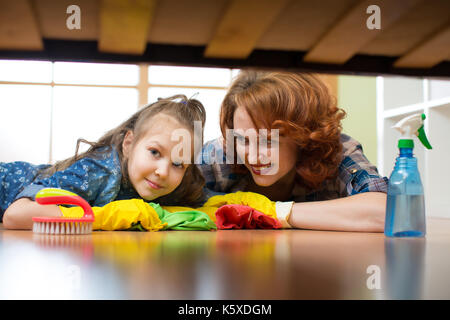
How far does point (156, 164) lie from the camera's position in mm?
1263

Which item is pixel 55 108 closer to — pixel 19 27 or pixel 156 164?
pixel 156 164

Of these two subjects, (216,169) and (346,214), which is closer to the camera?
(346,214)

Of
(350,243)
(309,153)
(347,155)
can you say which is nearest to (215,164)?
(309,153)

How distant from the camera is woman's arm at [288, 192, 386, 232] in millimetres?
1140

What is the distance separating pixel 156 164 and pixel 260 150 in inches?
11.6

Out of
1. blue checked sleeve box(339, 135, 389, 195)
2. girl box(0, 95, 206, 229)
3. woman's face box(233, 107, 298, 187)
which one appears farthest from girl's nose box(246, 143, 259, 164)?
blue checked sleeve box(339, 135, 389, 195)

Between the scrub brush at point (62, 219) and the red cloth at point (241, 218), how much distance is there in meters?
0.34

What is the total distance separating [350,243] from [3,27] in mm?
670

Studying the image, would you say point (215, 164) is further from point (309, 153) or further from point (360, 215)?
point (360, 215)

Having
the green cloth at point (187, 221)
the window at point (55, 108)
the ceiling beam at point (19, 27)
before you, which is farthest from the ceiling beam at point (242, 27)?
the window at point (55, 108)

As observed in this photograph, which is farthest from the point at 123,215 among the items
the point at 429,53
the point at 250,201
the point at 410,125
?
the point at 429,53

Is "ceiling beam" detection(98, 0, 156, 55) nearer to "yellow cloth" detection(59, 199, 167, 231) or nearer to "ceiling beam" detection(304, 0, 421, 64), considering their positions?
"ceiling beam" detection(304, 0, 421, 64)

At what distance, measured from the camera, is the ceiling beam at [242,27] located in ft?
1.12
